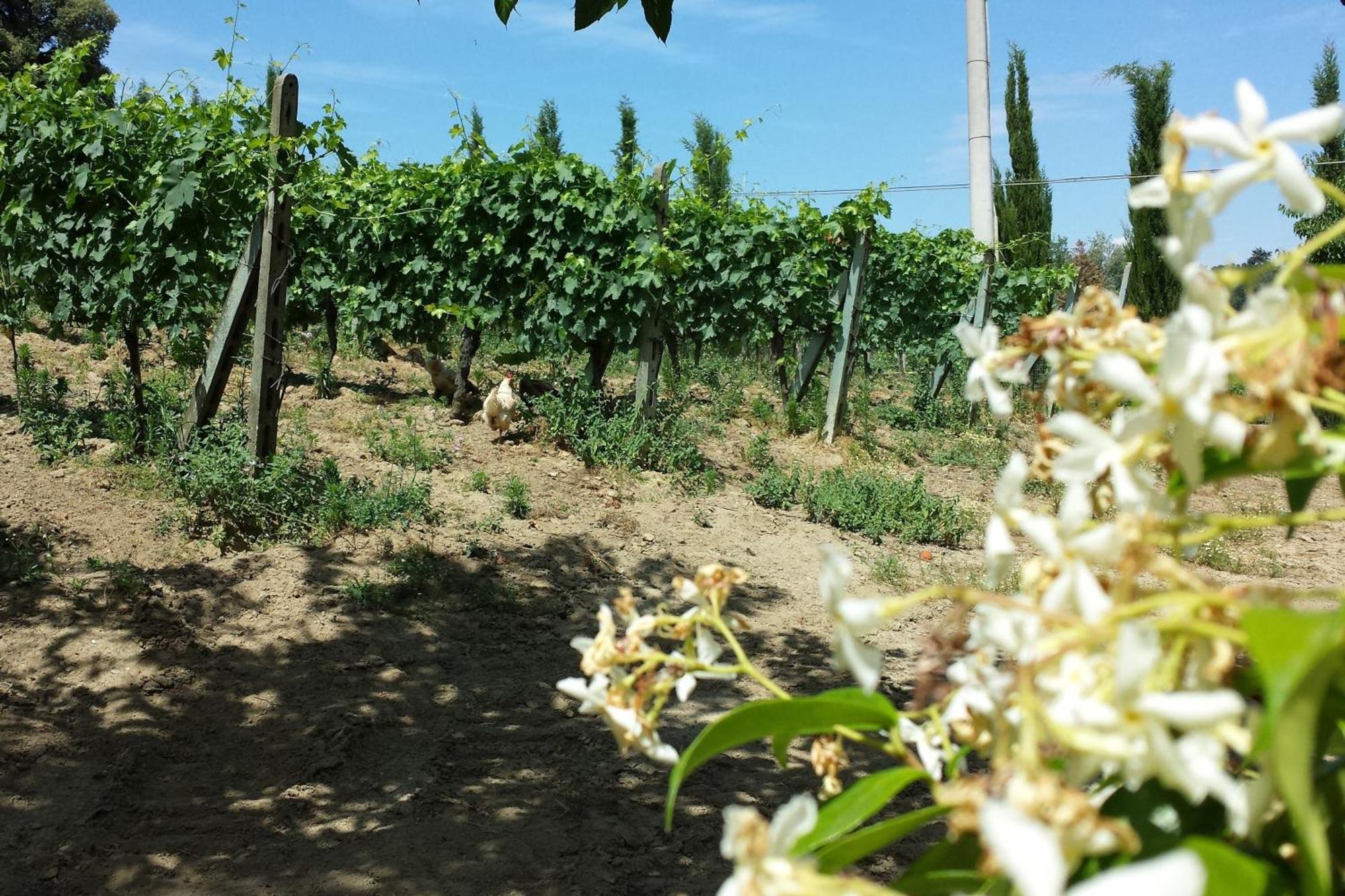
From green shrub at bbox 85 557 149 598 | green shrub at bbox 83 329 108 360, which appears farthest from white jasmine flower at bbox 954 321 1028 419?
green shrub at bbox 83 329 108 360

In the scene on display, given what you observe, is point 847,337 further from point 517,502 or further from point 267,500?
point 267,500

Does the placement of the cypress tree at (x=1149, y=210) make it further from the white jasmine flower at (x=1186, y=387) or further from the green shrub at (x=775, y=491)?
the white jasmine flower at (x=1186, y=387)

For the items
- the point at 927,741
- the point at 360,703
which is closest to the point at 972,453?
the point at 360,703

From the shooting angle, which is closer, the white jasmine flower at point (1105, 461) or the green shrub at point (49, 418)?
the white jasmine flower at point (1105, 461)

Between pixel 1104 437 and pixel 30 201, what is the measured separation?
306 inches

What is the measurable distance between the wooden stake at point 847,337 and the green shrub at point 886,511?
199 centimetres

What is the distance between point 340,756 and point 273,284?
3.08m

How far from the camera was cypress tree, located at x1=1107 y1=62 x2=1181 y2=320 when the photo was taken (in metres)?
20.7

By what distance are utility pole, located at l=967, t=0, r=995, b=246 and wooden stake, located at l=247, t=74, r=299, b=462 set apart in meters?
8.73

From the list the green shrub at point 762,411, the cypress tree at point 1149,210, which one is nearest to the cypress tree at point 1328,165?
the cypress tree at point 1149,210

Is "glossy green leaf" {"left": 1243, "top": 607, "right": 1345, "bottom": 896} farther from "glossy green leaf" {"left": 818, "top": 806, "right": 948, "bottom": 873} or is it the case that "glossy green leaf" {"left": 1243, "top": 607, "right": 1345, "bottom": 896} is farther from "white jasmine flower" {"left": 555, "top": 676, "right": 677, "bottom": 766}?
"white jasmine flower" {"left": 555, "top": 676, "right": 677, "bottom": 766}

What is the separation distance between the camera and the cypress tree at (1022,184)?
78.2ft

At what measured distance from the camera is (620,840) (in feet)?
10.3

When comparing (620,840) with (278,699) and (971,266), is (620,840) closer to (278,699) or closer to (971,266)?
(278,699)
